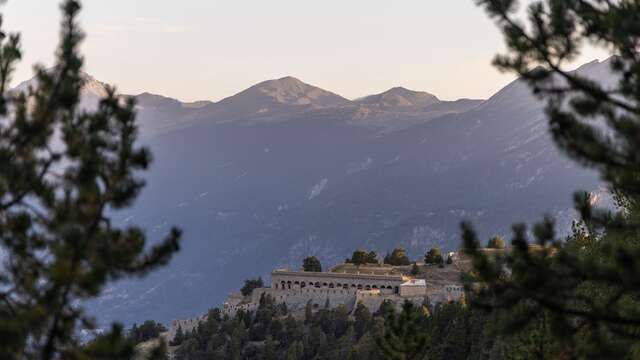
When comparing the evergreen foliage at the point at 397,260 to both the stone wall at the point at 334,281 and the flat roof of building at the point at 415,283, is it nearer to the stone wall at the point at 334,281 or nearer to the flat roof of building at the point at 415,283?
the stone wall at the point at 334,281

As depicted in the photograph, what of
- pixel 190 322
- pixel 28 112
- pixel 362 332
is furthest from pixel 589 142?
pixel 190 322

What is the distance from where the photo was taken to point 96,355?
1462 centimetres

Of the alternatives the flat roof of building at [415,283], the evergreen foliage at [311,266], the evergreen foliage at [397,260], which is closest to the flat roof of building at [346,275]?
the flat roof of building at [415,283]

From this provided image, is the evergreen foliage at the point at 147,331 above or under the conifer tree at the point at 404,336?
under

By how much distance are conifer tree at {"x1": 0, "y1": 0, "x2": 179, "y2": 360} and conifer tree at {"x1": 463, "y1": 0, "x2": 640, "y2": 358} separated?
17.8 feet

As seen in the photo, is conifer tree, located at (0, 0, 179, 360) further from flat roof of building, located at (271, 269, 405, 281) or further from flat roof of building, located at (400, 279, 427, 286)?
flat roof of building, located at (271, 269, 405, 281)

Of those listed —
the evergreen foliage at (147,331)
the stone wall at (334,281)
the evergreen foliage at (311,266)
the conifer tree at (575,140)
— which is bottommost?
the evergreen foliage at (147,331)

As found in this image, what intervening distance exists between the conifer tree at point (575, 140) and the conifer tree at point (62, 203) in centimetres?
543

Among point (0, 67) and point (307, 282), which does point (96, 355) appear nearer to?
point (0, 67)

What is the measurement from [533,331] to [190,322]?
10081 centimetres

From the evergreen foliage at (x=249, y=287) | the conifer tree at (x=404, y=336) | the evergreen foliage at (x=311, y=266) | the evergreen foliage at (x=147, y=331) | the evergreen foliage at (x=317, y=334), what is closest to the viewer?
the conifer tree at (x=404, y=336)

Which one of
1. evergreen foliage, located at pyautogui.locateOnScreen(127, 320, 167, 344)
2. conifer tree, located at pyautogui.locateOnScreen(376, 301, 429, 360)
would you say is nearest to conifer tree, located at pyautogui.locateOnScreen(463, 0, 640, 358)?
conifer tree, located at pyautogui.locateOnScreen(376, 301, 429, 360)

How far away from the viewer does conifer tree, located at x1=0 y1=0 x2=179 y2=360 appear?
50.6ft

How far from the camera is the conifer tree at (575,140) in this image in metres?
17.0
